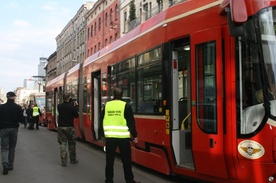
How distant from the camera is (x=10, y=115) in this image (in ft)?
29.4

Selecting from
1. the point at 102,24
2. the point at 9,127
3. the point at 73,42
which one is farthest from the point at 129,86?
the point at 73,42

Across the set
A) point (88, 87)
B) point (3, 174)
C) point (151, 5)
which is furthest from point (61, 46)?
point (3, 174)

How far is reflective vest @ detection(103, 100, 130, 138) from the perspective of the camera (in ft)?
22.9

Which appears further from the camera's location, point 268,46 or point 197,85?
point 197,85

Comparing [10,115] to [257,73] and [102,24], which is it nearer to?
[257,73]

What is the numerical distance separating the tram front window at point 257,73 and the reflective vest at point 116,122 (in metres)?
2.12

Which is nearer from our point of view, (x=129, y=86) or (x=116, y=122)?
(x=116, y=122)

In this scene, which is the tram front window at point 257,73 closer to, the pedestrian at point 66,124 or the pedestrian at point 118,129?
the pedestrian at point 118,129

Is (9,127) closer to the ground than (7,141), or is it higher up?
higher up

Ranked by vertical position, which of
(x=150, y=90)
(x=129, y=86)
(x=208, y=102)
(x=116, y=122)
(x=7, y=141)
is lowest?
(x=7, y=141)

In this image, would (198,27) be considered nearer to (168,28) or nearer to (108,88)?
(168,28)

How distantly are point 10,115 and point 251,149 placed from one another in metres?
5.62

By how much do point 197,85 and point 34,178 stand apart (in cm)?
400

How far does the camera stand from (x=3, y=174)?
28.5ft
